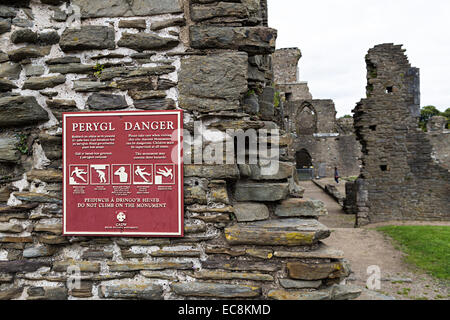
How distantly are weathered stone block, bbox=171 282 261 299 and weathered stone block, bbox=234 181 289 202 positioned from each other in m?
0.80

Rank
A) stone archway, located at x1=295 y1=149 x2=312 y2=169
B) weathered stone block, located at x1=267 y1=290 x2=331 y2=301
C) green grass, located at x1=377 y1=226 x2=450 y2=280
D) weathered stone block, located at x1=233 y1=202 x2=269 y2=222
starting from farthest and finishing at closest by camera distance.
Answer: stone archway, located at x1=295 y1=149 x2=312 y2=169, green grass, located at x1=377 y1=226 x2=450 y2=280, weathered stone block, located at x1=233 y1=202 x2=269 y2=222, weathered stone block, located at x1=267 y1=290 x2=331 y2=301

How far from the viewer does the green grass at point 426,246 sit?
7.13 metres

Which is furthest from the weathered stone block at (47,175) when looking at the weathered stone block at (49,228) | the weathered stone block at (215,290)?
the weathered stone block at (215,290)

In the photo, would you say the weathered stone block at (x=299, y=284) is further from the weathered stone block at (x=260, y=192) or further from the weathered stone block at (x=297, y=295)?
the weathered stone block at (x=260, y=192)

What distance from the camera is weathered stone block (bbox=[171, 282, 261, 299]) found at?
2.78m

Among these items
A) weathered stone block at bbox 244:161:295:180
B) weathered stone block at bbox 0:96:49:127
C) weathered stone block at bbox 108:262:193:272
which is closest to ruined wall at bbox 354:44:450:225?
weathered stone block at bbox 244:161:295:180

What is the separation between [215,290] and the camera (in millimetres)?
2805

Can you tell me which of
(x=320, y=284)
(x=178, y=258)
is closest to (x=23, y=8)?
(x=178, y=258)

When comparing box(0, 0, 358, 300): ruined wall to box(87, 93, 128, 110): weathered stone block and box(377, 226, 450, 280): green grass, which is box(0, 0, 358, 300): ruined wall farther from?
box(377, 226, 450, 280): green grass

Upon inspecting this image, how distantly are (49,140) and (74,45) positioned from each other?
96 centimetres

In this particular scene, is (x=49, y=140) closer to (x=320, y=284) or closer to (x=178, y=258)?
(x=178, y=258)

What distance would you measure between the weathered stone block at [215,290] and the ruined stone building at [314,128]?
23048 mm

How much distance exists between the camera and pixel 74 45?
3070 mm

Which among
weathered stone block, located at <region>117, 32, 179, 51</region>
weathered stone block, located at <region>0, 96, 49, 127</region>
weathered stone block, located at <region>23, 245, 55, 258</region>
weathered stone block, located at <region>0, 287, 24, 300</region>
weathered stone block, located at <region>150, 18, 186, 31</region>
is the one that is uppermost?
weathered stone block, located at <region>150, 18, 186, 31</region>
